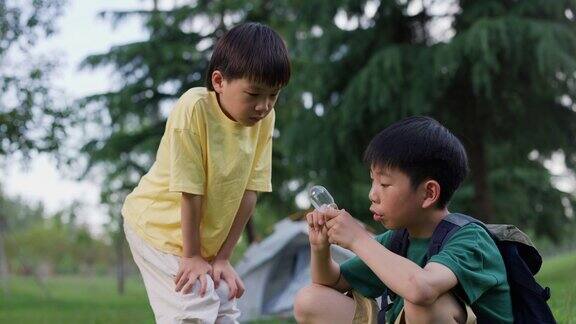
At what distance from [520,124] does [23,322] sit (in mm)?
6062

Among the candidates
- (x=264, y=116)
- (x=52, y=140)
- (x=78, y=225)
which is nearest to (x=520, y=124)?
(x=52, y=140)

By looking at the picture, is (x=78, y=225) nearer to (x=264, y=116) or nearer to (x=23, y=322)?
(x=23, y=322)

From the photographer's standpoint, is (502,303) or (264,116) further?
(264,116)

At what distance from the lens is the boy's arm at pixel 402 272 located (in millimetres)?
1990

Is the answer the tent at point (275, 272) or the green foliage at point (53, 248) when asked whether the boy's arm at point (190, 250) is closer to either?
the tent at point (275, 272)

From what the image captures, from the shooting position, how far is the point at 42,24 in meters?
8.34

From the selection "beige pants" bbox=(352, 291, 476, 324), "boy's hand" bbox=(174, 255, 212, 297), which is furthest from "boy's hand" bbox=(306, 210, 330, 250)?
"boy's hand" bbox=(174, 255, 212, 297)

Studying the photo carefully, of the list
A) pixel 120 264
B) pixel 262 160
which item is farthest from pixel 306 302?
pixel 120 264

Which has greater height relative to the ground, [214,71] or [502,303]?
[214,71]

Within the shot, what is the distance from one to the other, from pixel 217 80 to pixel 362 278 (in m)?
0.74

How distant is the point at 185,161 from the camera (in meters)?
2.55

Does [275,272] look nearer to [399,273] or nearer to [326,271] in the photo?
[326,271]

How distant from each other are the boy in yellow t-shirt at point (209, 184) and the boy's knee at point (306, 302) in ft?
0.96

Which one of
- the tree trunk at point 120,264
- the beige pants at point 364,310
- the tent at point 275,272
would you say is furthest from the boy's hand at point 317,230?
the tree trunk at point 120,264
